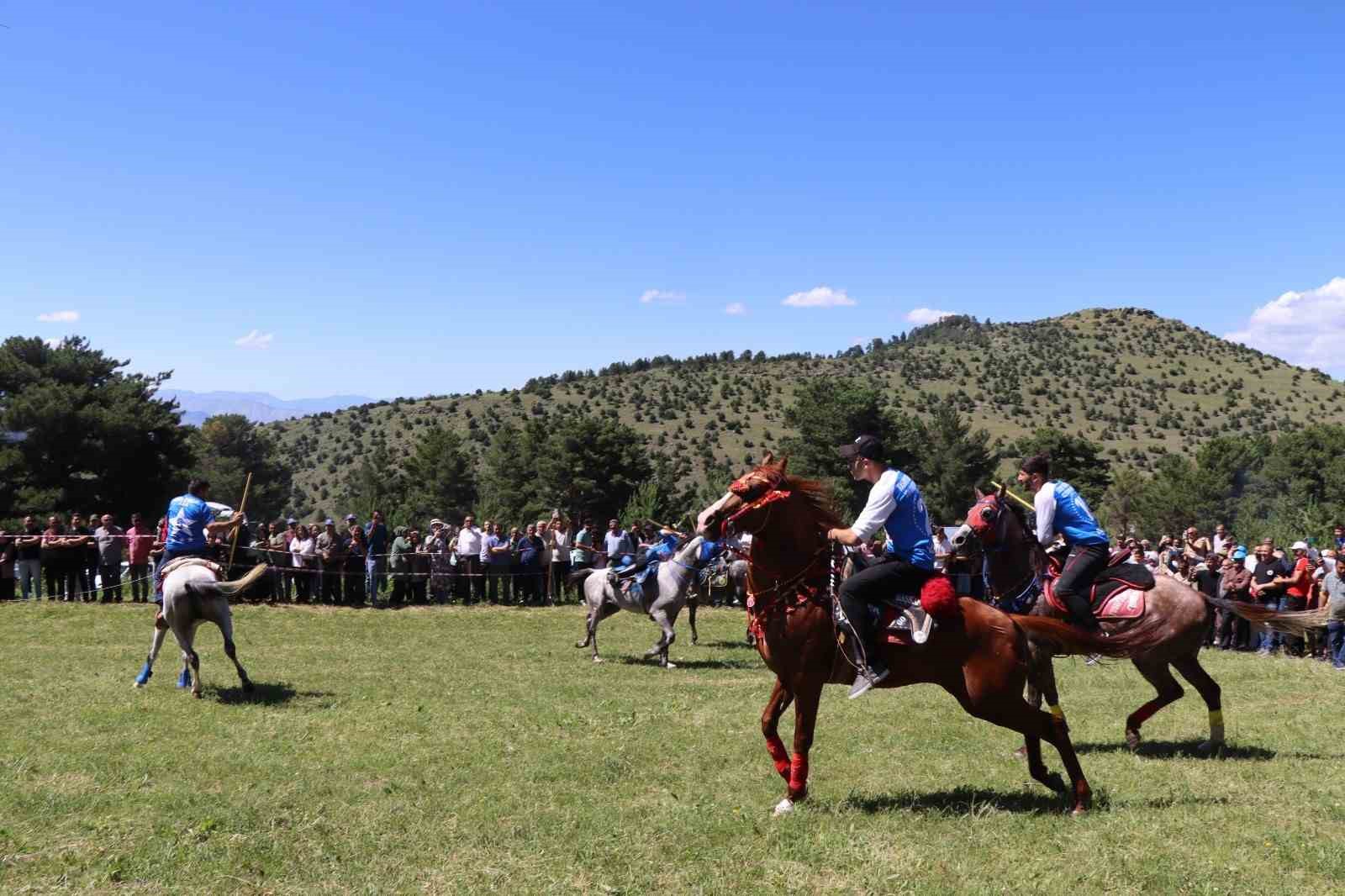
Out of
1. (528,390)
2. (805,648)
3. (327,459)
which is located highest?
(528,390)

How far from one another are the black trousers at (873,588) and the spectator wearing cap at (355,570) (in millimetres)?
18031

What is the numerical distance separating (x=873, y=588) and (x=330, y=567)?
18466 millimetres

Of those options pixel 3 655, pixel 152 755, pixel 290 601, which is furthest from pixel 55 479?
pixel 152 755

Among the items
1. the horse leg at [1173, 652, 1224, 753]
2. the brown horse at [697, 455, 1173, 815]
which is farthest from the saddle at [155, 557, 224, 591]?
the horse leg at [1173, 652, 1224, 753]

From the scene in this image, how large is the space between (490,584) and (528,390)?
75047mm

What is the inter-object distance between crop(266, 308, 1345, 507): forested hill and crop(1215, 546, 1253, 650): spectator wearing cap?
54.8 metres

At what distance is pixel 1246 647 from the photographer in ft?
63.0

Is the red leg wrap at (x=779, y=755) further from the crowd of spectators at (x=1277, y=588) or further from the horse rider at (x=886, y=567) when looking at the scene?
the crowd of spectators at (x=1277, y=588)

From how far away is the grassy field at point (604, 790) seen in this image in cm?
629

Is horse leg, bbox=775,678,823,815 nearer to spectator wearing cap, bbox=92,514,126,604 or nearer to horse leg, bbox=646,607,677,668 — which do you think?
horse leg, bbox=646,607,677,668

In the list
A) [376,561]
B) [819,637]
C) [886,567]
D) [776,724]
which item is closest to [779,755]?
[776,724]

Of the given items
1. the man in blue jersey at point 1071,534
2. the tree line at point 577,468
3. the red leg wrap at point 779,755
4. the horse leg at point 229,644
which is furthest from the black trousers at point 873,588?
the tree line at point 577,468

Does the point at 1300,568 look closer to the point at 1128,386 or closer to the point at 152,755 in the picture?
the point at 152,755

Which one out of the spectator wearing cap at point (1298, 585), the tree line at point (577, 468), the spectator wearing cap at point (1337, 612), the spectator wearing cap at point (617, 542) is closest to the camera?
the spectator wearing cap at point (1337, 612)
